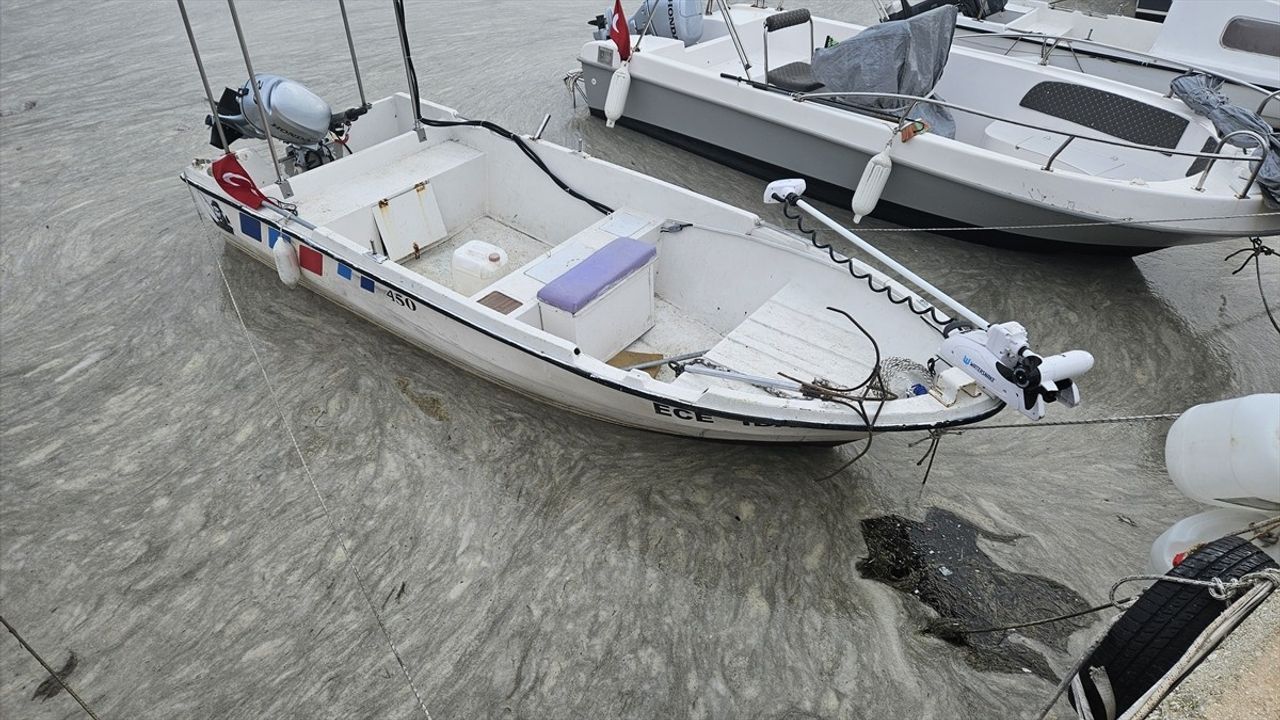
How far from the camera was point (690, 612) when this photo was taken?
3621 mm

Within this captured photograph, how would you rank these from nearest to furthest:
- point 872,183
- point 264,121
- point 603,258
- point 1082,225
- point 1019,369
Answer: point 1019,369 < point 603,258 < point 264,121 < point 1082,225 < point 872,183

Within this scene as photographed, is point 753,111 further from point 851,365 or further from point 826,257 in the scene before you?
point 851,365

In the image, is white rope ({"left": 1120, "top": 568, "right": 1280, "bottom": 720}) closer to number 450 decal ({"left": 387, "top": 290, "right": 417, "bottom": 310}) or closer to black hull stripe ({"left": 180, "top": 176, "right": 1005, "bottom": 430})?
black hull stripe ({"left": 180, "top": 176, "right": 1005, "bottom": 430})

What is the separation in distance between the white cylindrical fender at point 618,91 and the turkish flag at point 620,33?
10 centimetres

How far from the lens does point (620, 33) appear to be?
7.47m

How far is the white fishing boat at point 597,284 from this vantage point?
3.72 meters

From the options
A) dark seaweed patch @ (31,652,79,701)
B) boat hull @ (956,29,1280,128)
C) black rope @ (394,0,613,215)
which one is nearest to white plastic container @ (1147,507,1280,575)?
black rope @ (394,0,613,215)

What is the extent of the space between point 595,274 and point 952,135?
3.98 metres

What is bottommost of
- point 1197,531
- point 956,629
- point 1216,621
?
point 956,629

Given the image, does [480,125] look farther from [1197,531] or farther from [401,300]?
[1197,531]

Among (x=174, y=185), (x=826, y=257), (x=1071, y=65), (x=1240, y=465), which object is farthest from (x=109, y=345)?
(x=1071, y=65)

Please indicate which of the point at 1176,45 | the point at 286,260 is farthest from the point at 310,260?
the point at 1176,45

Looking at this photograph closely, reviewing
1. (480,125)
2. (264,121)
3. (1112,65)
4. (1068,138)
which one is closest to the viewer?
(264,121)

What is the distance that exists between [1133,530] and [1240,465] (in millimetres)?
1656
